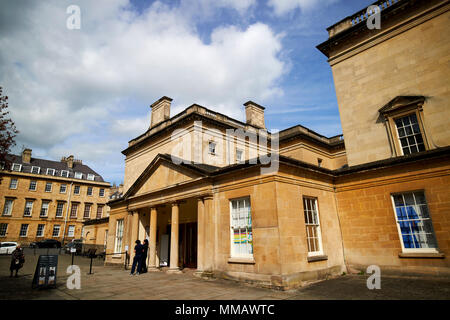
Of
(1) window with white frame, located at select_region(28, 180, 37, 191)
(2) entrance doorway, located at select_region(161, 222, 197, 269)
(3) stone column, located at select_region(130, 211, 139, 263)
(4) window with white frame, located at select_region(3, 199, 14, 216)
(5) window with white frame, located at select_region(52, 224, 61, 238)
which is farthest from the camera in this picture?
(5) window with white frame, located at select_region(52, 224, 61, 238)

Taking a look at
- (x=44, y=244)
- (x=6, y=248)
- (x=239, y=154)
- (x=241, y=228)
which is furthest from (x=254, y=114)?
(x=44, y=244)

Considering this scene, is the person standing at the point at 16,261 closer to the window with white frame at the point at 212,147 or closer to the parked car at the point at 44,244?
the window with white frame at the point at 212,147

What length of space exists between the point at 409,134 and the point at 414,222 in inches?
171

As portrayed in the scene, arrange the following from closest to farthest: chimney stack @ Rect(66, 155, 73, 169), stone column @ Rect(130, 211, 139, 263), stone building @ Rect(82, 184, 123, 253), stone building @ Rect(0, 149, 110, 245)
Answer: stone column @ Rect(130, 211, 139, 263), stone building @ Rect(82, 184, 123, 253), stone building @ Rect(0, 149, 110, 245), chimney stack @ Rect(66, 155, 73, 169)

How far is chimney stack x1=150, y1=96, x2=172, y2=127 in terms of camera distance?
22055 millimetres

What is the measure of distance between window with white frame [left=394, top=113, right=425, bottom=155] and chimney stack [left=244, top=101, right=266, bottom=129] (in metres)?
12.6

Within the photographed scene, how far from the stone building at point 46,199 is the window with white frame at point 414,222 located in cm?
4366

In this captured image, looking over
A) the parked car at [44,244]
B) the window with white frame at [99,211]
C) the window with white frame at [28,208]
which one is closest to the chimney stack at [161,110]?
the parked car at [44,244]

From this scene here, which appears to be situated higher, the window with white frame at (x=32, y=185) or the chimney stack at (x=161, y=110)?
the chimney stack at (x=161, y=110)

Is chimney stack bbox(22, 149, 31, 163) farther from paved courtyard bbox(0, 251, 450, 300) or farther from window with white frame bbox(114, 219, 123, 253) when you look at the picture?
paved courtyard bbox(0, 251, 450, 300)

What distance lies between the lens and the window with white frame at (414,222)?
9.20 m

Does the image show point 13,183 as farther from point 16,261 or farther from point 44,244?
point 16,261

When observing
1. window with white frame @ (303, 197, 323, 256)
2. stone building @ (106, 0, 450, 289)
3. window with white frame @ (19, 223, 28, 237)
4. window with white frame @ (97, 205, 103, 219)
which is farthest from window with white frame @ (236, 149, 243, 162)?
window with white frame @ (19, 223, 28, 237)

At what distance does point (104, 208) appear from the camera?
4597cm
